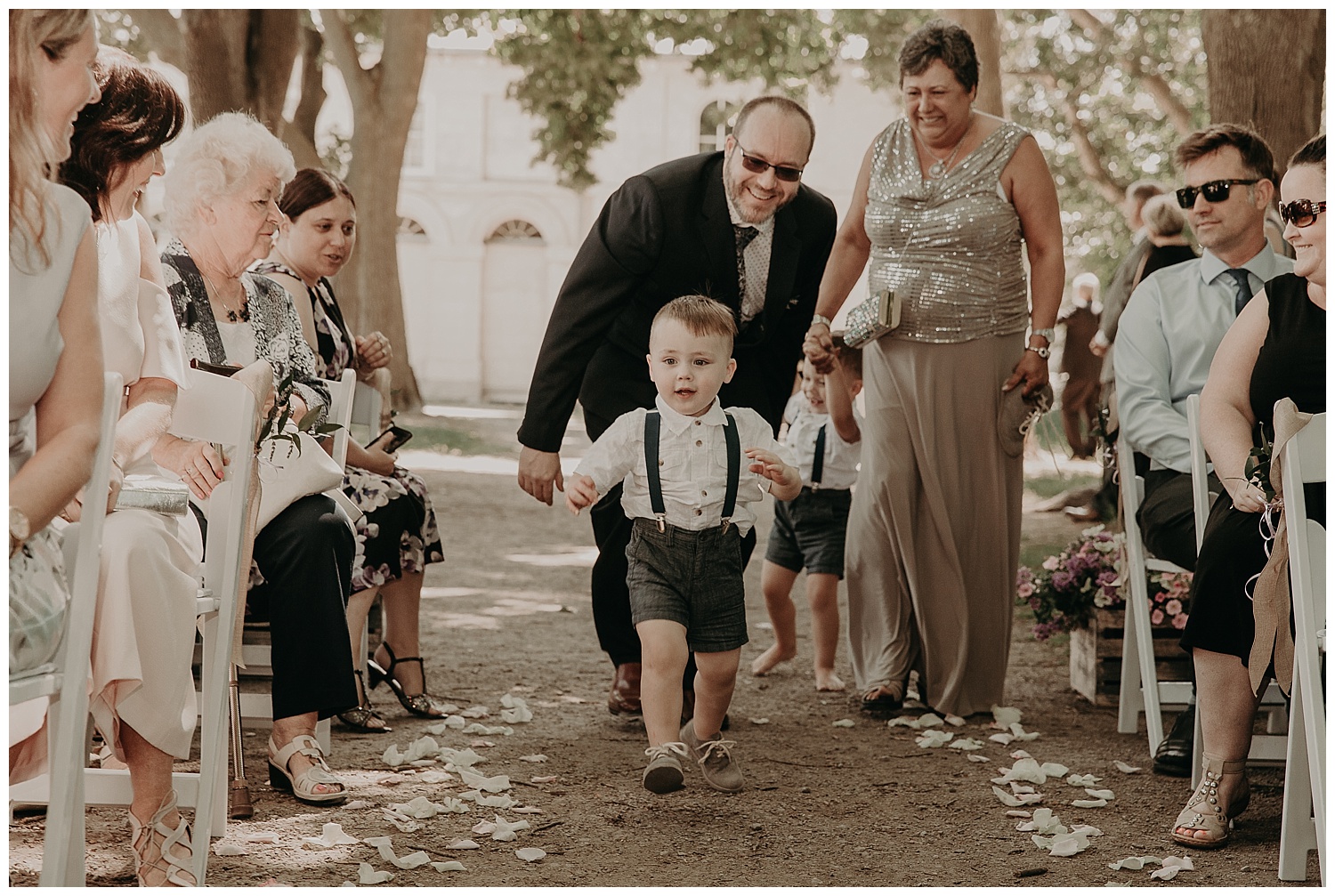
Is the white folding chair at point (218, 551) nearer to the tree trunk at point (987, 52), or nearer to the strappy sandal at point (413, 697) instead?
the strappy sandal at point (413, 697)

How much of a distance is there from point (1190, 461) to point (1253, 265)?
835 millimetres

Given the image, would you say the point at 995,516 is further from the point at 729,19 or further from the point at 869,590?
the point at 729,19

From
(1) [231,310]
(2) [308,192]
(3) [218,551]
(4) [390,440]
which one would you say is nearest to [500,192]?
(2) [308,192]

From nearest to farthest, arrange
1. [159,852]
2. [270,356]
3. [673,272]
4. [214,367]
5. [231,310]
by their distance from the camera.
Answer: [159,852] → [214,367] → [231,310] → [270,356] → [673,272]

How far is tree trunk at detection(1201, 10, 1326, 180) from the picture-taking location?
727cm

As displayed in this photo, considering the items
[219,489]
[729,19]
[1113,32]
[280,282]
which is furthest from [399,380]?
[219,489]

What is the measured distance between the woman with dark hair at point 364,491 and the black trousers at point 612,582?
0.67 metres

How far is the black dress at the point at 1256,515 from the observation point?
3.75 metres

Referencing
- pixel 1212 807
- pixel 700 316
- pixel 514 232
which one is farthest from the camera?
pixel 514 232

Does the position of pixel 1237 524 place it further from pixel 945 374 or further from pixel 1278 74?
pixel 1278 74

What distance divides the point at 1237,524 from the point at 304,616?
2580mm

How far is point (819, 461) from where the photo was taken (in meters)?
6.05

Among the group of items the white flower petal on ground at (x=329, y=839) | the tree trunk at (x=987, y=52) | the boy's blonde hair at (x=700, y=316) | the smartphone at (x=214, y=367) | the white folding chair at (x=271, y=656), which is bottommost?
the white flower petal on ground at (x=329, y=839)

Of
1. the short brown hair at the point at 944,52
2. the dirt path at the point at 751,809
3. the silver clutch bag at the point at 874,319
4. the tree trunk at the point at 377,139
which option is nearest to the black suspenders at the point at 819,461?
the silver clutch bag at the point at 874,319
